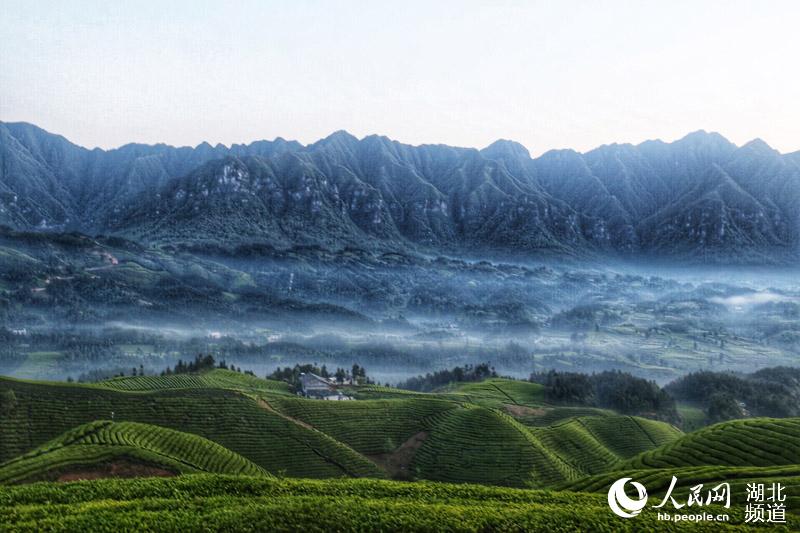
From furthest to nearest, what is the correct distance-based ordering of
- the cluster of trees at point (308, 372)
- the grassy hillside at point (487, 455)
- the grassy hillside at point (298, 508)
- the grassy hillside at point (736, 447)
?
the cluster of trees at point (308, 372) < the grassy hillside at point (487, 455) < the grassy hillside at point (736, 447) < the grassy hillside at point (298, 508)

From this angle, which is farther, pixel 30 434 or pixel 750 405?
pixel 750 405

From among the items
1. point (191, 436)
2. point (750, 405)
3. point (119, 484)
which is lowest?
point (750, 405)

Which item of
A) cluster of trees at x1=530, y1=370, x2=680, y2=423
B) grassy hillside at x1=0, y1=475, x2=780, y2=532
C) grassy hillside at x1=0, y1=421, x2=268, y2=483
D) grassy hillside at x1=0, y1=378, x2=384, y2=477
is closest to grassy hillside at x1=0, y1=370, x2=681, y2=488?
grassy hillside at x1=0, y1=378, x2=384, y2=477

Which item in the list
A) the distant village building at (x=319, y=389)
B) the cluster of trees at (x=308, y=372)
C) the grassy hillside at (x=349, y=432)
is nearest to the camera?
the grassy hillside at (x=349, y=432)

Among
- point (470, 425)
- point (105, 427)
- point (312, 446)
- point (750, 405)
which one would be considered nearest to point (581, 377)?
point (750, 405)

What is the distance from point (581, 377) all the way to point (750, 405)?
51373mm

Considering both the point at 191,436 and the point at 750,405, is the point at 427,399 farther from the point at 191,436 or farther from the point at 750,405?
the point at 750,405

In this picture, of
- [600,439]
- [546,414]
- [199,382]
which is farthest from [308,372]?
[600,439]

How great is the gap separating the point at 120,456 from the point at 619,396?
147 meters

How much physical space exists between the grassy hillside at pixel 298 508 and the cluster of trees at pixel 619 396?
13551 centimetres

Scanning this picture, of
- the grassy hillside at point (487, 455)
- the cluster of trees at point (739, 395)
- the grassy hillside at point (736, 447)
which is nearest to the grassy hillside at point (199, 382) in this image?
the grassy hillside at point (487, 455)

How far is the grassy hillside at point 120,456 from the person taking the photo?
2255 inches

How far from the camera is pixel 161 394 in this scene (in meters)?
96.2

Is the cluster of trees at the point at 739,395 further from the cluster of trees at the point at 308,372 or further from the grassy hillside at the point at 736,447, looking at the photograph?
the grassy hillside at the point at 736,447
